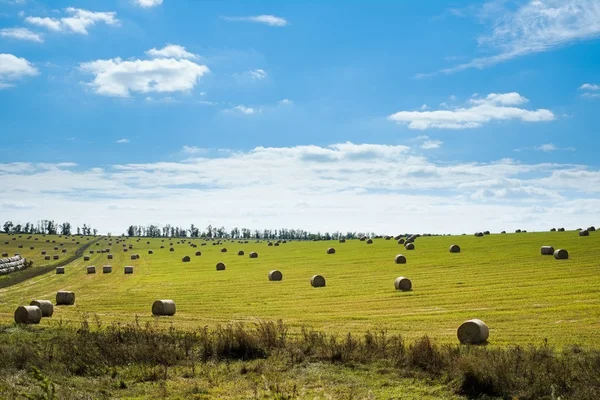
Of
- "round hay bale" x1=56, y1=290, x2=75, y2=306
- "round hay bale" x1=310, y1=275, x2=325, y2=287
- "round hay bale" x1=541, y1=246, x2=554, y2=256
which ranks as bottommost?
"round hay bale" x1=56, y1=290, x2=75, y2=306

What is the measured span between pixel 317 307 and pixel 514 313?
9.80 meters

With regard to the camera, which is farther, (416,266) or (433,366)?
(416,266)

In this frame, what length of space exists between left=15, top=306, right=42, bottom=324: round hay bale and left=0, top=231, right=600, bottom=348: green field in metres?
0.50

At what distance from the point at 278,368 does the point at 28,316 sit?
14.3 m

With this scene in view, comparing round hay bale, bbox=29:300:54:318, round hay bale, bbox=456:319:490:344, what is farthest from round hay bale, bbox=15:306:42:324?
round hay bale, bbox=456:319:490:344

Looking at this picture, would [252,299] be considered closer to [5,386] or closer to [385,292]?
[385,292]

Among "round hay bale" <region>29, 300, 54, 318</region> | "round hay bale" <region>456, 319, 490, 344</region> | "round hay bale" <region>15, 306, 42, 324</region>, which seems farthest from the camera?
"round hay bale" <region>29, 300, 54, 318</region>

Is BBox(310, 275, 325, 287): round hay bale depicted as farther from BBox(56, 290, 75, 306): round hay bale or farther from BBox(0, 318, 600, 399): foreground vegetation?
BBox(0, 318, 600, 399): foreground vegetation

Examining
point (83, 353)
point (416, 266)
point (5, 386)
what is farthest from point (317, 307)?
point (416, 266)

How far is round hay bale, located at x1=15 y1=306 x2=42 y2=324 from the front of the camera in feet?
81.7

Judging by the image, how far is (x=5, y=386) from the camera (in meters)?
13.2

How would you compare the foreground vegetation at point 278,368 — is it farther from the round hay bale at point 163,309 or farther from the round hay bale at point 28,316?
the round hay bale at point 163,309

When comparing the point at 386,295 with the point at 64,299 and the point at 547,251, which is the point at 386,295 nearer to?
the point at 64,299

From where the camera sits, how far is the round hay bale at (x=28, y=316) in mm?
24906
